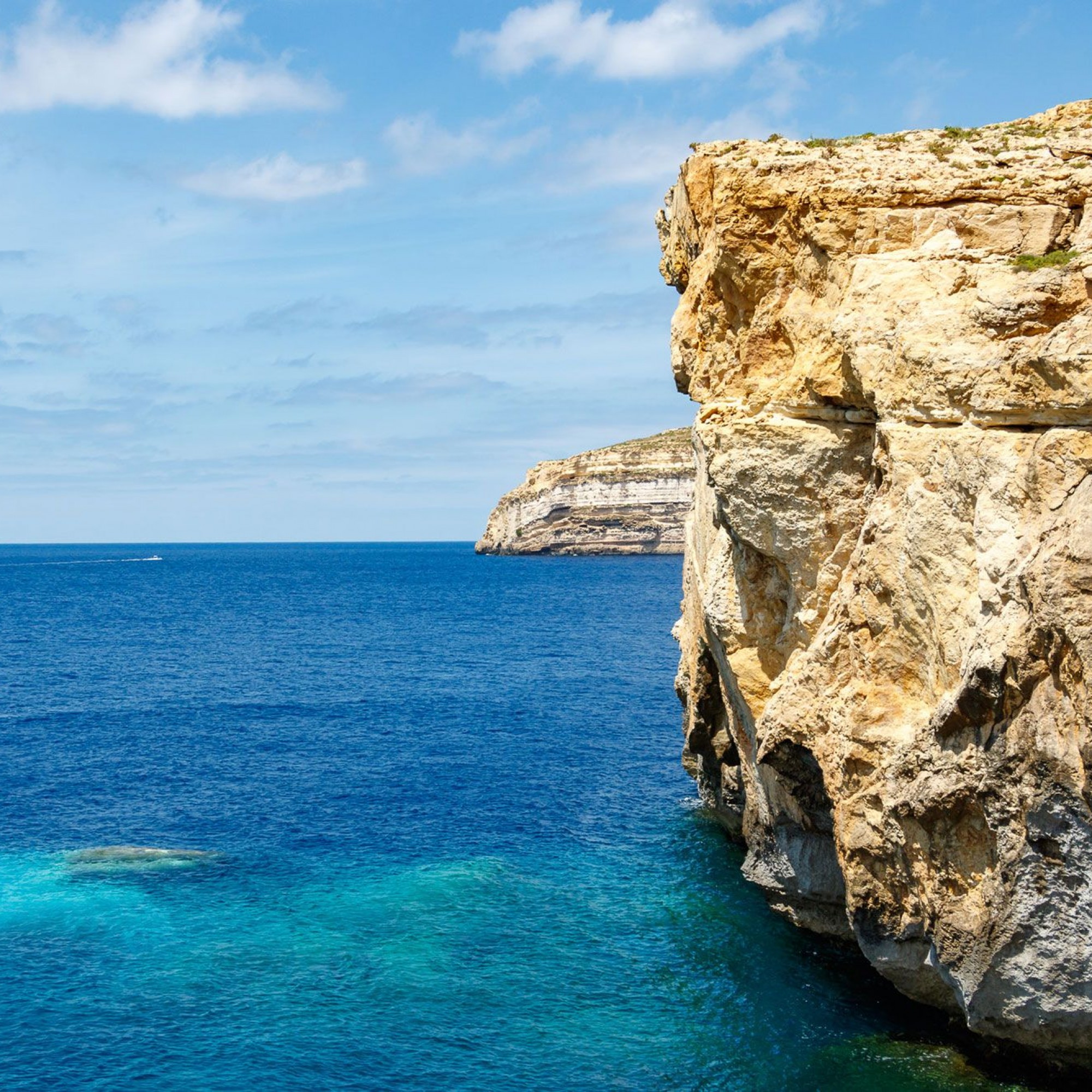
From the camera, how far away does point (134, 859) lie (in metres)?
36.4

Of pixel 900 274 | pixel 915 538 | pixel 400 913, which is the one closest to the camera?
pixel 915 538

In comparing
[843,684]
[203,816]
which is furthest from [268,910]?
[843,684]

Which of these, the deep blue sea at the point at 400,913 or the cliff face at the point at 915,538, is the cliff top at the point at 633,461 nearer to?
the deep blue sea at the point at 400,913

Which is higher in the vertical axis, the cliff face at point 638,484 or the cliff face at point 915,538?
the cliff face at point 638,484

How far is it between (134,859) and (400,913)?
10421 millimetres

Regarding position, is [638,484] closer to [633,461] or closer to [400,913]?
[633,461]

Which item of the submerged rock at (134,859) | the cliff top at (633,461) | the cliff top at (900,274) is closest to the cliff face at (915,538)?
the cliff top at (900,274)

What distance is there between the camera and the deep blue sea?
23.7 metres

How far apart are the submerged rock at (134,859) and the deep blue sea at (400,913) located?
0.66 feet

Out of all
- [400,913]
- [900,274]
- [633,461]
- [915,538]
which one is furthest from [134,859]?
[633,461]

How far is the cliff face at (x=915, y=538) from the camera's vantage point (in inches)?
722

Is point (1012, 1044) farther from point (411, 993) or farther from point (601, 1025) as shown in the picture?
point (411, 993)

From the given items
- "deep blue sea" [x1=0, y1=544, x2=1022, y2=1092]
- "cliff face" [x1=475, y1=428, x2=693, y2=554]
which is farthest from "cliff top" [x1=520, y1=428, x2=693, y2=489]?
→ "deep blue sea" [x1=0, y1=544, x2=1022, y2=1092]

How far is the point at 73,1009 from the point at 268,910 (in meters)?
6.64
